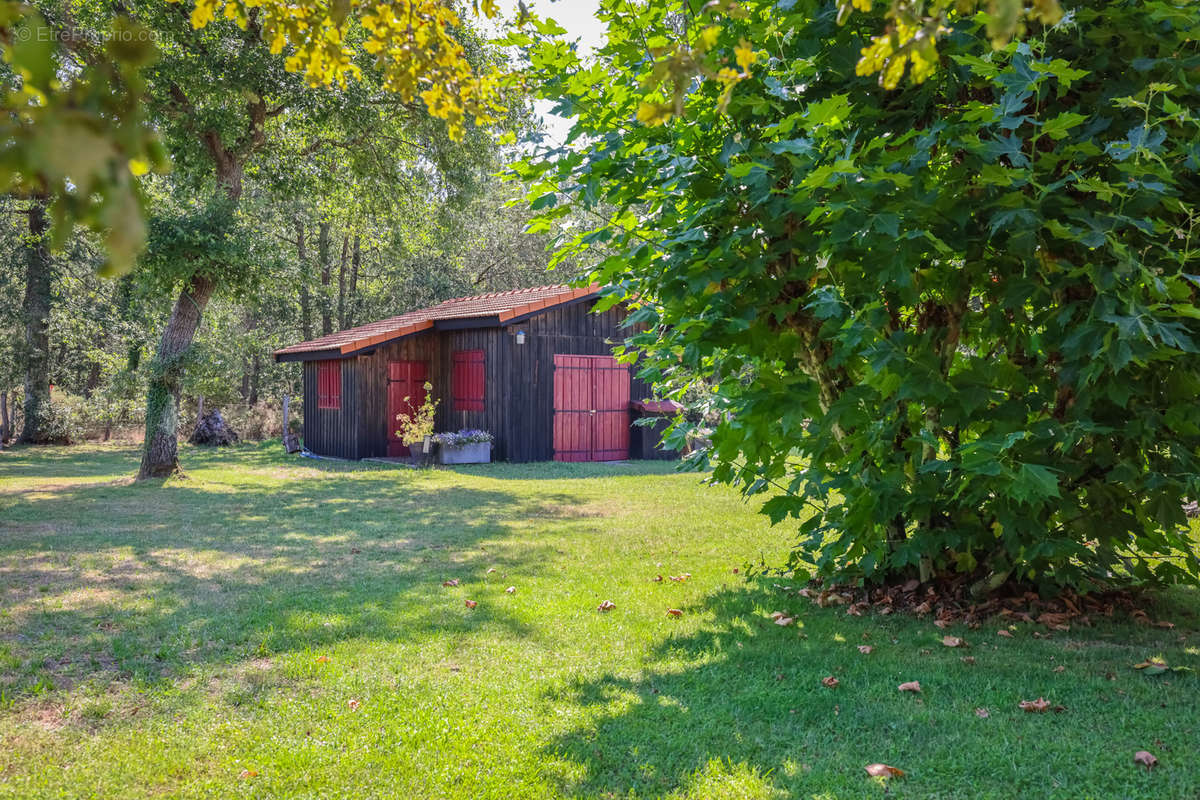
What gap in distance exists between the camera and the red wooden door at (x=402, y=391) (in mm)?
16359

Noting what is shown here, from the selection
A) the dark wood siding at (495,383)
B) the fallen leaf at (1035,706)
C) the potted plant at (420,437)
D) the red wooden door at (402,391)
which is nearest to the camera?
the fallen leaf at (1035,706)

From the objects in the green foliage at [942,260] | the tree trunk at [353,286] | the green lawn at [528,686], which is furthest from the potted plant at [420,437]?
the tree trunk at [353,286]

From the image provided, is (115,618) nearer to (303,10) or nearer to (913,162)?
(303,10)

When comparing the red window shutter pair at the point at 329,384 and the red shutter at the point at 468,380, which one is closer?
the red shutter at the point at 468,380

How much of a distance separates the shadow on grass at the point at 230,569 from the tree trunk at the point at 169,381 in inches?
47.1

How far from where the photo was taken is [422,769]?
254 centimetres

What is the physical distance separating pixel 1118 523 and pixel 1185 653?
2.02 feet

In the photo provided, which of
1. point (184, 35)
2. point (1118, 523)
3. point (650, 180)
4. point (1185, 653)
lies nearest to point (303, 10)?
point (650, 180)

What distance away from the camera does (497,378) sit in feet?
50.0

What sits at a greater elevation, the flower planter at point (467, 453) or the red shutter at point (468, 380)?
the red shutter at point (468, 380)

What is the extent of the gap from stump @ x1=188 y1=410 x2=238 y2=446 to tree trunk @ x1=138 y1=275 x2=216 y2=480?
9040 millimetres

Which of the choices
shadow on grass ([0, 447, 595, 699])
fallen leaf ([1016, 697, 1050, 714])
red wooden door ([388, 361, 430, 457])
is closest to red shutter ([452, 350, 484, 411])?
red wooden door ([388, 361, 430, 457])

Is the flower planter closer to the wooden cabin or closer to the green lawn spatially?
the wooden cabin

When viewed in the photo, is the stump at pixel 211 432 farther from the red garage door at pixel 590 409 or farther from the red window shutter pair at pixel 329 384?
the red garage door at pixel 590 409
